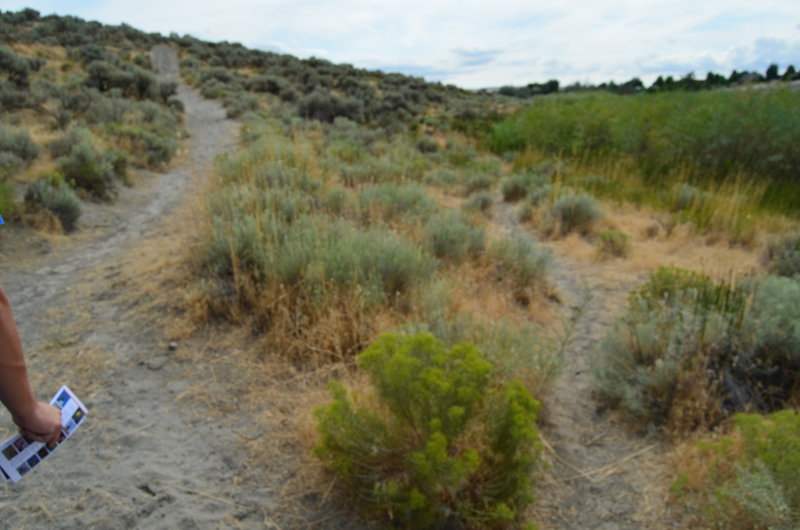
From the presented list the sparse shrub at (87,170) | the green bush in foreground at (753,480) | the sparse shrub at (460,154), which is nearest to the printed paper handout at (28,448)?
the green bush in foreground at (753,480)

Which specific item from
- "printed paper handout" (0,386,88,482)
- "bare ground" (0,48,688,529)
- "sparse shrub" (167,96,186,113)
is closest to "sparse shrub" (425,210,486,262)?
"bare ground" (0,48,688,529)

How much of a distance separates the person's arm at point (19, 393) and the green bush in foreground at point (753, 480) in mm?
2489

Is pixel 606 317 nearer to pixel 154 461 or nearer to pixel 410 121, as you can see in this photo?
pixel 154 461

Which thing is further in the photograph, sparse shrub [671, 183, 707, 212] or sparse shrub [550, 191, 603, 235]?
sparse shrub [671, 183, 707, 212]

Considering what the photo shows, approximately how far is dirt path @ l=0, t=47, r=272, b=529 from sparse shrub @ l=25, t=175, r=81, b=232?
860 millimetres

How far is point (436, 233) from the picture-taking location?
5.63 m

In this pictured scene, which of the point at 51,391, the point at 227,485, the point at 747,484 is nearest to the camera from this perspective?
the point at 747,484

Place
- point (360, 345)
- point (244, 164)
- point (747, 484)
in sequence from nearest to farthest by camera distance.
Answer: point (747, 484)
point (360, 345)
point (244, 164)

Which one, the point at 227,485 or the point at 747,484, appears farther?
the point at 227,485

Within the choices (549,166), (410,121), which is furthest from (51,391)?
(410,121)

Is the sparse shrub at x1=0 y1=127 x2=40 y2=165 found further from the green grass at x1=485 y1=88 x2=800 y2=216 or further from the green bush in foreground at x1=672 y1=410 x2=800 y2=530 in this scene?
the green grass at x1=485 y1=88 x2=800 y2=216

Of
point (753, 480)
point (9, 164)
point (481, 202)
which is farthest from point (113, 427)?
point (481, 202)

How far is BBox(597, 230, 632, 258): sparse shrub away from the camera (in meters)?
6.46

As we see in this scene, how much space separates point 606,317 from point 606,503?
2.50 metres
